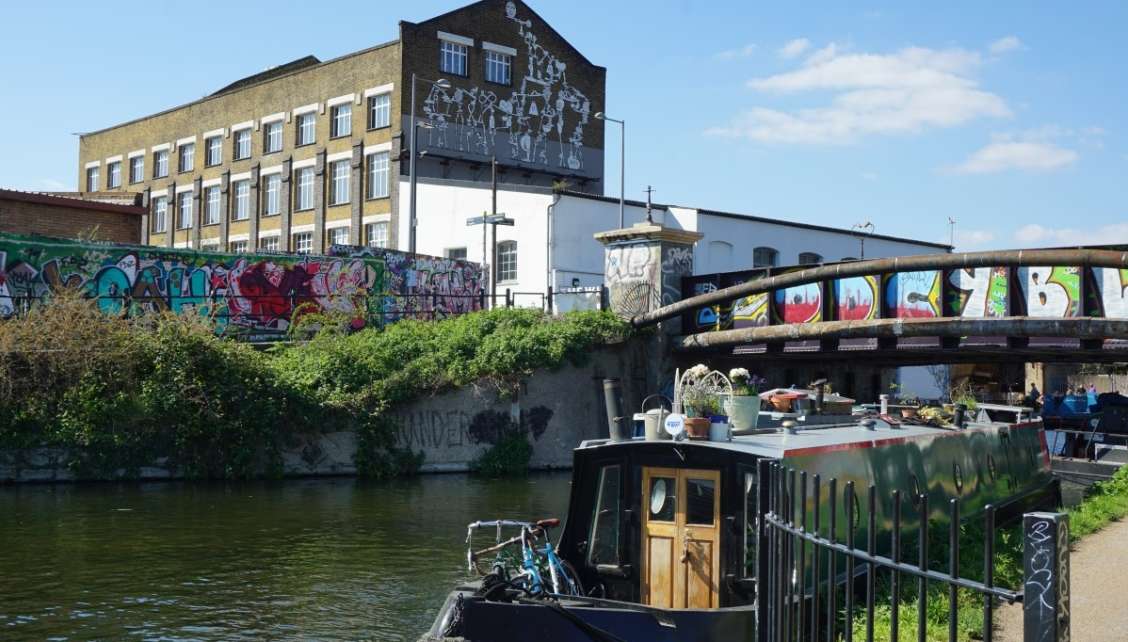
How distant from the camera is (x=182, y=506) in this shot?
19734mm

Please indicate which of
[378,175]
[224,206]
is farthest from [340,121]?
[224,206]

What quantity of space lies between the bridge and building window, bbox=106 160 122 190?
41677 millimetres

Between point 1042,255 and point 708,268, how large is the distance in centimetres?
1994

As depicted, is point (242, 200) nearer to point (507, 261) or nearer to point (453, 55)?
point (453, 55)

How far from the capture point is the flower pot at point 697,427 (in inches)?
382

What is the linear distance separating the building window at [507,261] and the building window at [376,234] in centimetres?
693

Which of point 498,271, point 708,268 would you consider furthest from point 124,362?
point 708,268

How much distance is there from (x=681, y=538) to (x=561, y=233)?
27.9 meters

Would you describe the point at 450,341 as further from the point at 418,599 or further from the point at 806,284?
the point at 418,599

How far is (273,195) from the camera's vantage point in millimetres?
49688

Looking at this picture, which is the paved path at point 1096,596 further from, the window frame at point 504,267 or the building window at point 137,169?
the building window at point 137,169

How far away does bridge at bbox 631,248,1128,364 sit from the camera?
20.1 m

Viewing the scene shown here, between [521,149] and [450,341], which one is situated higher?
[521,149]

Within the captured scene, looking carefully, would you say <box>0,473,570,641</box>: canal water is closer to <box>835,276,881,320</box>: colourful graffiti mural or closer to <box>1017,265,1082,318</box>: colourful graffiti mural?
<box>835,276,881,320</box>: colourful graffiti mural
